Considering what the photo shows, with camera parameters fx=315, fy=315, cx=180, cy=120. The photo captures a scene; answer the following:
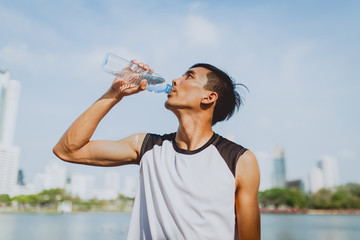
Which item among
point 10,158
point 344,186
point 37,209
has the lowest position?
point 37,209

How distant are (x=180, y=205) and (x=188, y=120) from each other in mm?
608

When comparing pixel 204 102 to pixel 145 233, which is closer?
pixel 145 233

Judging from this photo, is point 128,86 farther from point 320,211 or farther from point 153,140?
point 320,211

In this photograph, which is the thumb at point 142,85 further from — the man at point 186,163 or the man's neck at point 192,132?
the man's neck at point 192,132

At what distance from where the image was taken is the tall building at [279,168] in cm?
19023

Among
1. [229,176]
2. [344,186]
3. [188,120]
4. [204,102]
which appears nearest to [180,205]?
[229,176]

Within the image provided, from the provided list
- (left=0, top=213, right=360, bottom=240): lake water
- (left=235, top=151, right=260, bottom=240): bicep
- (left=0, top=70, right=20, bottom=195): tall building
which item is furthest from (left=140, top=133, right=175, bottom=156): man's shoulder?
(left=0, top=70, right=20, bottom=195): tall building

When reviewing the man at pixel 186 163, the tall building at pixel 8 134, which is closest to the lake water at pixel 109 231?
the man at pixel 186 163

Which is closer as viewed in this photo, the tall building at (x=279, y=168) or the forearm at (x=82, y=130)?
the forearm at (x=82, y=130)

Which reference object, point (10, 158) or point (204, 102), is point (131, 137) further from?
point (10, 158)

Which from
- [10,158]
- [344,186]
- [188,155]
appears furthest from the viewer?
[10,158]

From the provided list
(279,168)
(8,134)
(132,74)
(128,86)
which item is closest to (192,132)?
(128,86)

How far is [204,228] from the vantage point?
5.78ft

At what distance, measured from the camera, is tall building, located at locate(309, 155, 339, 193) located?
144 m
